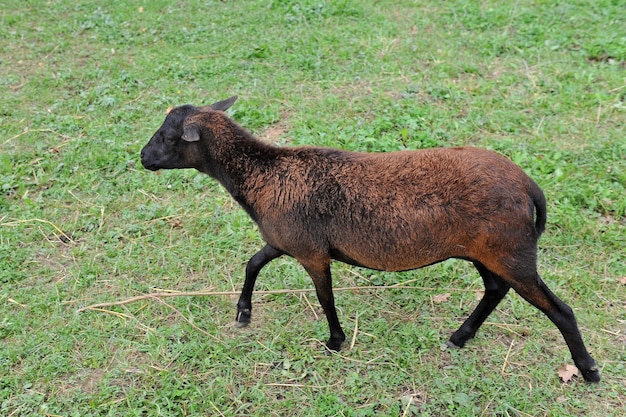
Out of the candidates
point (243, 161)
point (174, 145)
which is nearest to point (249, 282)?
point (243, 161)

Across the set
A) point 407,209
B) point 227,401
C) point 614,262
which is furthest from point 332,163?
point 614,262

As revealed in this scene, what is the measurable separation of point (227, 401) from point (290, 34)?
21.4 ft

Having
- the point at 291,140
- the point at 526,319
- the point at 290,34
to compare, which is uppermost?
the point at 290,34

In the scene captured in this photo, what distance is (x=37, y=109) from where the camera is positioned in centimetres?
809

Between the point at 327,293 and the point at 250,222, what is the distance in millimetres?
1836

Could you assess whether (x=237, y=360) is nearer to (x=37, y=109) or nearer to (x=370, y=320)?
(x=370, y=320)

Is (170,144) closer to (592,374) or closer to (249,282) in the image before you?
(249,282)

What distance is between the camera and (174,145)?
15.4ft

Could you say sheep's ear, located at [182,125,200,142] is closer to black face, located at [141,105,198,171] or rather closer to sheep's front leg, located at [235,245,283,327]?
black face, located at [141,105,198,171]

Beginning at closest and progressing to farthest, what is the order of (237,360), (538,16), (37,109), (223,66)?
(237,360) → (37,109) → (223,66) → (538,16)

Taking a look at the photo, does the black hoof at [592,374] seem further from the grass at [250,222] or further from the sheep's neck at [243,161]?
the sheep's neck at [243,161]

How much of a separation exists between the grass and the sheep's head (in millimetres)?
1268

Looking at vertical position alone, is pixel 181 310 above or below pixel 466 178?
below

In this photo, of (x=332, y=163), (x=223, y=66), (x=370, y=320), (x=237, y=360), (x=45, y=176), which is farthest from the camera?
(x=223, y=66)
